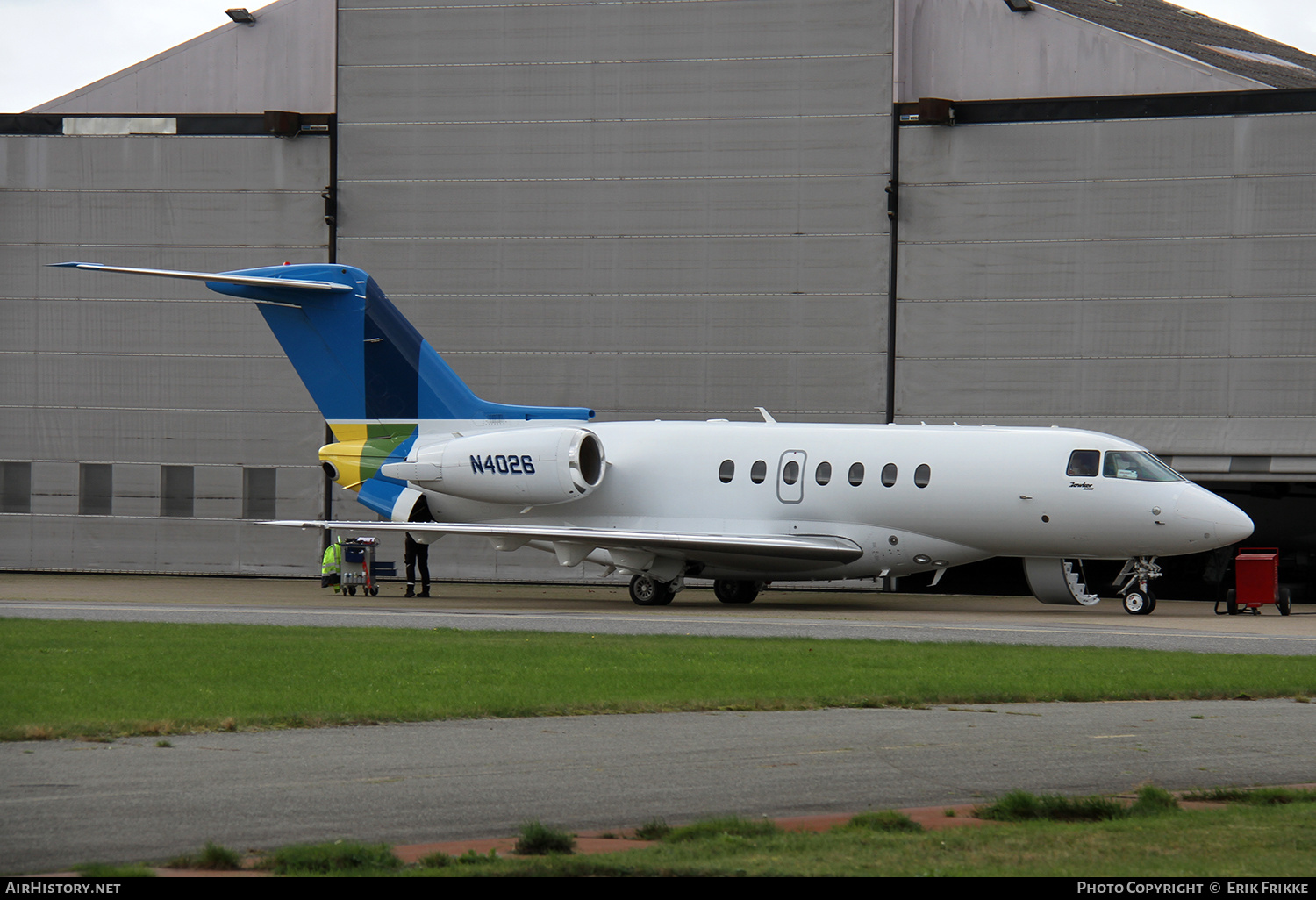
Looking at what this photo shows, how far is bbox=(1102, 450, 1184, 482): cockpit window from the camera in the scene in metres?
22.9

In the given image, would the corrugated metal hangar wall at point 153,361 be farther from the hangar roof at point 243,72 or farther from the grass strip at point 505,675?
the grass strip at point 505,675

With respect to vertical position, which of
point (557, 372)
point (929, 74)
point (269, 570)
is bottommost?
point (269, 570)

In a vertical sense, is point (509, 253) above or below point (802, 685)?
above

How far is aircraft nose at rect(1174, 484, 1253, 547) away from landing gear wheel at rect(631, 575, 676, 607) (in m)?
8.97

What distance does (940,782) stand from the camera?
8.31 metres

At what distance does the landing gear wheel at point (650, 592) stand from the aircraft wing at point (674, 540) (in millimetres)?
982

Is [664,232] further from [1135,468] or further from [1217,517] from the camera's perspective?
[1217,517]

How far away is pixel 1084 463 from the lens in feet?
75.8

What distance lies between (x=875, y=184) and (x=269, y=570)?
1664 cm

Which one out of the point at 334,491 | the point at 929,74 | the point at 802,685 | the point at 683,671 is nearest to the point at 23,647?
the point at 683,671

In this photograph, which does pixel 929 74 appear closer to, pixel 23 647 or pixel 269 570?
pixel 269 570

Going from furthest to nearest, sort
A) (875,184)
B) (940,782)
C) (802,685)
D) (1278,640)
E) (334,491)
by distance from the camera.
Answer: (334,491)
(875,184)
(1278,640)
(802,685)
(940,782)

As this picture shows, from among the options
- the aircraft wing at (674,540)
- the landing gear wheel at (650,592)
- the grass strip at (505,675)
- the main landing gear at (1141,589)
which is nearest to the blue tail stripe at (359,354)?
the aircraft wing at (674,540)
